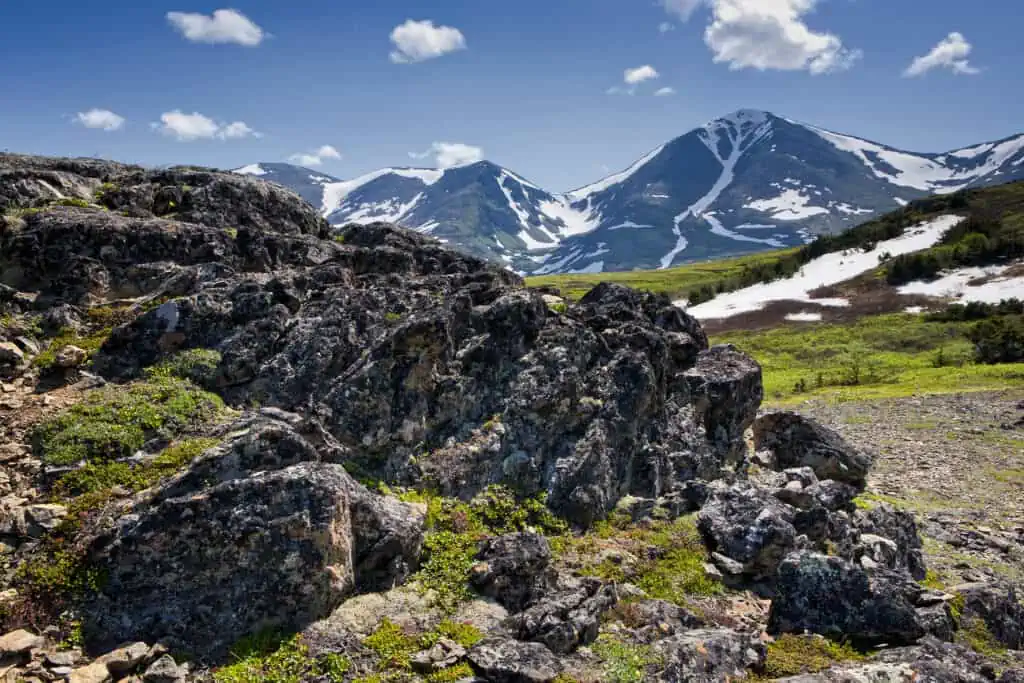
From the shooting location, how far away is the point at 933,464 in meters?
33.8

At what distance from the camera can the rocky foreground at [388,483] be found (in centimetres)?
1042

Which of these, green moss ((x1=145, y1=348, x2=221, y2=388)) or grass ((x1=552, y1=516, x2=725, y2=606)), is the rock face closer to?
green moss ((x1=145, y1=348, x2=221, y2=388))

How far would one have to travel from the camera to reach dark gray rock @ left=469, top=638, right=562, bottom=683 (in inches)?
397

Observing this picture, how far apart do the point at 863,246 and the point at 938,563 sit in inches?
5839

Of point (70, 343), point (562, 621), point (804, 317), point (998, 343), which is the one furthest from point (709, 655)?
point (804, 317)

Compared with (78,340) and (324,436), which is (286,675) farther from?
(78,340)

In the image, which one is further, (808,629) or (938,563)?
(938,563)

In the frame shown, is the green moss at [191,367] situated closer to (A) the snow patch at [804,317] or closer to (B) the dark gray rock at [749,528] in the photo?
(B) the dark gray rock at [749,528]

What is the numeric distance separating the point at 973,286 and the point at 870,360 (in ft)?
157

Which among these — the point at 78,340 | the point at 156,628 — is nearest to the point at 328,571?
the point at 156,628

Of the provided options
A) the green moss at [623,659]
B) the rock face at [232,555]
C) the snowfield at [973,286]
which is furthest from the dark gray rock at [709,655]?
the snowfield at [973,286]

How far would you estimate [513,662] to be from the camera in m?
10.3

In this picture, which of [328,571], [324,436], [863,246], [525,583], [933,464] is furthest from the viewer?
[863,246]

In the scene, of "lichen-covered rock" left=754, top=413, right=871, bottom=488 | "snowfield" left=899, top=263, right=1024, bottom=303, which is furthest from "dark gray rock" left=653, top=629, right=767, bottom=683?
"snowfield" left=899, top=263, right=1024, bottom=303
